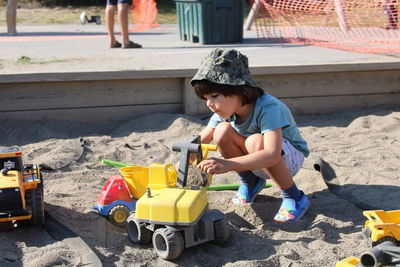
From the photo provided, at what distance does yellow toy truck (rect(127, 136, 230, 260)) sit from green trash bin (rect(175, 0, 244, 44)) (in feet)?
15.6

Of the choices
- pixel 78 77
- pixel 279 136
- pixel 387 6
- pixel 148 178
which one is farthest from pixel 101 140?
pixel 387 6

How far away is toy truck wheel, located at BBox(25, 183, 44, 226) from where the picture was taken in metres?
2.74

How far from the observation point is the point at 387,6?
23.7 ft

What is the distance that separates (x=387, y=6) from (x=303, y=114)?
2.78m

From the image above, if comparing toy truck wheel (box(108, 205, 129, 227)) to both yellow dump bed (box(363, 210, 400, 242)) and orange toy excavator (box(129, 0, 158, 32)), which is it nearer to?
yellow dump bed (box(363, 210, 400, 242))

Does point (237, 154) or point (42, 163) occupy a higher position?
point (237, 154)

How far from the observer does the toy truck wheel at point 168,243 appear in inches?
97.4

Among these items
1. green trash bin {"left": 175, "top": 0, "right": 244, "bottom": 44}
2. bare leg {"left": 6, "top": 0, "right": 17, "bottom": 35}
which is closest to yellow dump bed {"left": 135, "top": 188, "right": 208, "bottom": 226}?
Answer: green trash bin {"left": 175, "top": 0, "right": 244, "bottom": 44}

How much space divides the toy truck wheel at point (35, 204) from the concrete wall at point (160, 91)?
6.52ft

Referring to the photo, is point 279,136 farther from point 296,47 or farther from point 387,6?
point 387,6

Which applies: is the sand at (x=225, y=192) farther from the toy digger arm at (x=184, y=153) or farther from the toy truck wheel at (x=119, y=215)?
the toy digger arm at (x=184, y=153)

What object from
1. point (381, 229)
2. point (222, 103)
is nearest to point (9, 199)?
point (222, 103)

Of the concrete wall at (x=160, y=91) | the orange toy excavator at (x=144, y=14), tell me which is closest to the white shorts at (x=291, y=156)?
the concrete wall at (x=160, y=91)

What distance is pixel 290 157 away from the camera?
3.10m
